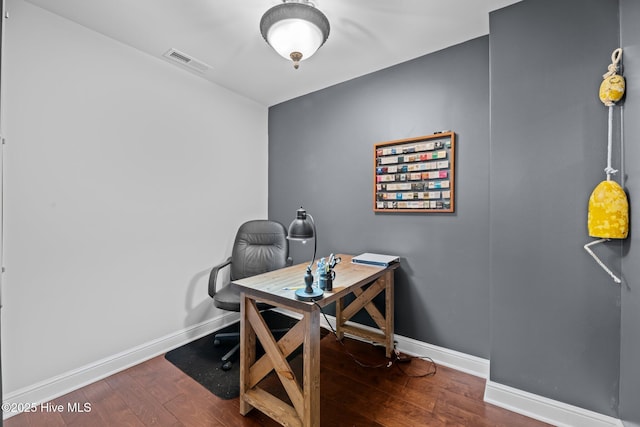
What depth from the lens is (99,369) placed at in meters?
1.92

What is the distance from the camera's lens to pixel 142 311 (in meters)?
2.19

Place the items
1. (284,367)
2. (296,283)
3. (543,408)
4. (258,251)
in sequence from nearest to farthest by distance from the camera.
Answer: (284,367) → (543,408) → (296,283) → (258,251)

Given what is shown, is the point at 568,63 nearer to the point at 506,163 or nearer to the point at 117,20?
the point at 506,163

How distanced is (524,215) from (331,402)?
1.69 m

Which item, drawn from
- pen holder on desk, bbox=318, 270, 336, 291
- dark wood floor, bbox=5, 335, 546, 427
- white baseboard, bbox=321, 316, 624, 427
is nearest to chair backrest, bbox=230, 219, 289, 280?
dark wood floor, bbox=5, 335, 546, 427

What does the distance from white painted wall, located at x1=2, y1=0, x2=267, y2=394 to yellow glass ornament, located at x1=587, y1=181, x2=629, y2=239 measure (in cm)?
287

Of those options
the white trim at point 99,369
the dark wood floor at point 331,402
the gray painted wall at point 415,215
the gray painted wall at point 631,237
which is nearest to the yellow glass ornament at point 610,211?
the gray painted wall at point 631,237

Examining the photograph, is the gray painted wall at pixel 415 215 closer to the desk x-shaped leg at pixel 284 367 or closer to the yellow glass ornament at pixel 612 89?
the yellow glass ornament at pixel 612 89

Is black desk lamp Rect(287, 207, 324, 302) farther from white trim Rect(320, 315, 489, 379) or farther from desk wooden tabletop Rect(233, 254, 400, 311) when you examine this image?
white trim Rect(320, 315, 489, 379)

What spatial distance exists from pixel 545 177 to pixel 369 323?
1.79m

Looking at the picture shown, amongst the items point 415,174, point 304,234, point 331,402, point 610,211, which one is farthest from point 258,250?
point 610,211

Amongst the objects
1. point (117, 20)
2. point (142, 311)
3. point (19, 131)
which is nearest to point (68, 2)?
point (117, 20)

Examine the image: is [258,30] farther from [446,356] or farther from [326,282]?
[446,356]

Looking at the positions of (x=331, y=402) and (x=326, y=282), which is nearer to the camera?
(x=326, y=282)
